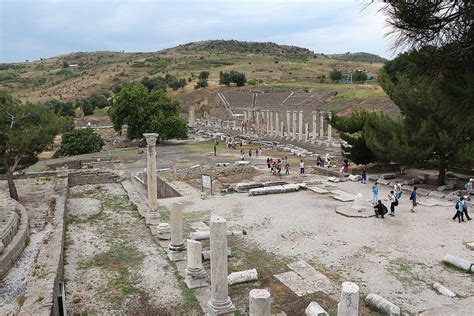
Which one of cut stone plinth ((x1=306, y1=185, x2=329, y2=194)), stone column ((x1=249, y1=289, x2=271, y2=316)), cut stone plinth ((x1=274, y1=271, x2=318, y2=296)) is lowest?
cut stone plinth ((x1=306, y1=185, x2=329, y2=194))

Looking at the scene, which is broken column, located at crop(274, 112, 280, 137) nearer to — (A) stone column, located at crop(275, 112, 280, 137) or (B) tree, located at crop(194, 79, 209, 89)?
(A) stone column, located at crop(275, 112, 280, 137)

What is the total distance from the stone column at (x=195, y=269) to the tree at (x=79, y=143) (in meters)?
35.6

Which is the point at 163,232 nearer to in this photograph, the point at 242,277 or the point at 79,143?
the point at 242,277

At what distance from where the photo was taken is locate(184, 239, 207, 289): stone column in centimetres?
1094

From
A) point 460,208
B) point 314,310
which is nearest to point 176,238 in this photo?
point 314,310

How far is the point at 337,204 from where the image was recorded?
19344 millimetres

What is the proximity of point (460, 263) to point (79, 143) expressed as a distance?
38.7 metres

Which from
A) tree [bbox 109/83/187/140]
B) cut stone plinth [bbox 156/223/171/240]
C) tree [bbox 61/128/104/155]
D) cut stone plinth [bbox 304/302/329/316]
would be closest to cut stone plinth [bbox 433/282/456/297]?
cut stone plinth [bbox 304/302/329/316]

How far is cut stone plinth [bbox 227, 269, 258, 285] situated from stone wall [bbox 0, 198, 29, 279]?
587 centimetres

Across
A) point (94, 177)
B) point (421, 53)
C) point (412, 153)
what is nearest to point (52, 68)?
point (94, 177)

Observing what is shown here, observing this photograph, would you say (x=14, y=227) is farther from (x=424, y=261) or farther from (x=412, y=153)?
(x=412, y=153)

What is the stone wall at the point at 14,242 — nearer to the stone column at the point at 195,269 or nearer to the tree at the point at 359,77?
the stone column at the point at 195,269

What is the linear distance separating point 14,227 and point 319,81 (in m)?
83.9

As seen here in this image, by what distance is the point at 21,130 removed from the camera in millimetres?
19453
